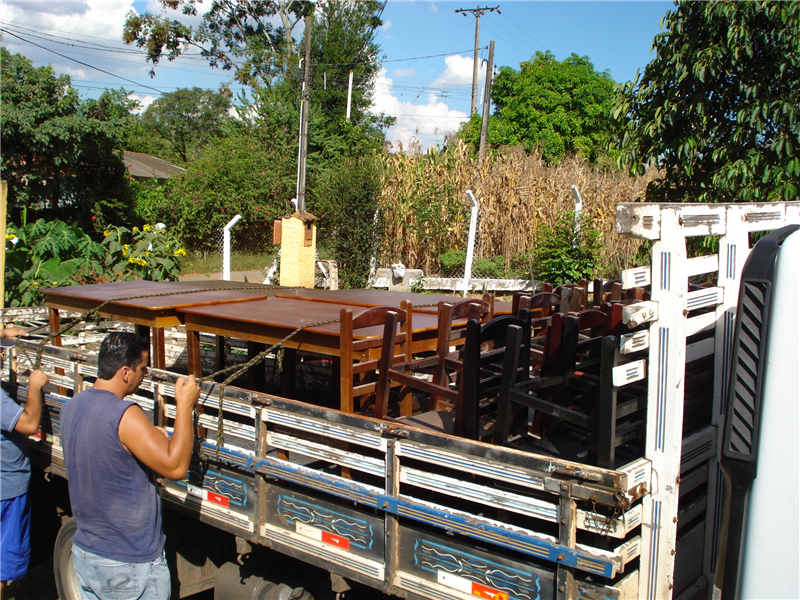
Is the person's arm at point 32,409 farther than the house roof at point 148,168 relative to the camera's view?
No

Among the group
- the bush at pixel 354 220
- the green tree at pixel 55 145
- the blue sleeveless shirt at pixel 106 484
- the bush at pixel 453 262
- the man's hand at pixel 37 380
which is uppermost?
the green tree at pixel 55 145

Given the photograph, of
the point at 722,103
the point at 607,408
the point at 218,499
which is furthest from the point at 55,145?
the point at 607,408

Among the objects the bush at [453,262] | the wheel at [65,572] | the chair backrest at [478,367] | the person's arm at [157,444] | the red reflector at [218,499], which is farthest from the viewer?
the bush at [453,262]

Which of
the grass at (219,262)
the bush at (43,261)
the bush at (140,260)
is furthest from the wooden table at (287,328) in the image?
the grass at (219,262)

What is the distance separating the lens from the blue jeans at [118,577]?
2.85 metres

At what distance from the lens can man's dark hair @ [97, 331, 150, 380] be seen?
285 cm

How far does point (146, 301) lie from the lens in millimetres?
4461

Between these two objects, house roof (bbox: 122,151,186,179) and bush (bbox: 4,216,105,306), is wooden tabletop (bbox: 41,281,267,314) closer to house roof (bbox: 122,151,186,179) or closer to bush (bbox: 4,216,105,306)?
bush (bbox: 4,216,105,306)

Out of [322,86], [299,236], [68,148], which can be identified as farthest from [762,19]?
[322,86]

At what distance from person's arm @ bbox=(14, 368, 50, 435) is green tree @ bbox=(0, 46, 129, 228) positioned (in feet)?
46.2

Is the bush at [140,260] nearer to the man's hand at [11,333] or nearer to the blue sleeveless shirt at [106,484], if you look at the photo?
the man's hand at [11,333]

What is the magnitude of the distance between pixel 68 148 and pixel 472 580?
17.2 metres

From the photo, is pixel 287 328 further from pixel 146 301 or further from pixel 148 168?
pixel 148 168

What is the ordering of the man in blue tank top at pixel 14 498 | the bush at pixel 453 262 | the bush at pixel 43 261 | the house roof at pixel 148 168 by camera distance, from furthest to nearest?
the house roof at pixel 148 168 → the bush at pixel 453 262 → the bush at pixel 43 261 → the man in blue tank top at pixel 14 498
